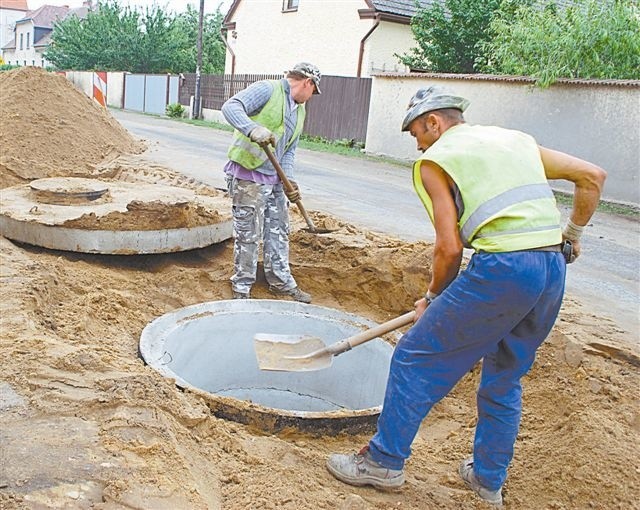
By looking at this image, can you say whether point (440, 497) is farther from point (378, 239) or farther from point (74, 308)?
point (378, 239)

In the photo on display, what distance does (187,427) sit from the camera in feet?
9.64

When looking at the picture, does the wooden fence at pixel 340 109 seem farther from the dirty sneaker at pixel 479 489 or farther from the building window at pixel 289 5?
the dirty sneaker at pixel 479 489

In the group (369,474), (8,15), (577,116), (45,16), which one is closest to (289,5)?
(577,116)

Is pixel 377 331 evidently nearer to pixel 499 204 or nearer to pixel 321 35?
pixel 499 204

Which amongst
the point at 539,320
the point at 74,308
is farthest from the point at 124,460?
the point at 74,308

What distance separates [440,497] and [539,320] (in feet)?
2.98

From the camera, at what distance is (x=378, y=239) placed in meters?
6.22

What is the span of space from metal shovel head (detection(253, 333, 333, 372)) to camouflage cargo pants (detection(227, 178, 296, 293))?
1203 millimetres

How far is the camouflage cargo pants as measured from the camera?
488cm

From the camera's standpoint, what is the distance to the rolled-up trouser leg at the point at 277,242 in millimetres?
5145

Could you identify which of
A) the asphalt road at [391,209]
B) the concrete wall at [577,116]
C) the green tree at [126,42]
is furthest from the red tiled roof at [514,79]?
the green tree at [126,42]

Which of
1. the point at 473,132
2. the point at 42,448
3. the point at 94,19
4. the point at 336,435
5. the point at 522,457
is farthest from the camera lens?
the point at 94,19

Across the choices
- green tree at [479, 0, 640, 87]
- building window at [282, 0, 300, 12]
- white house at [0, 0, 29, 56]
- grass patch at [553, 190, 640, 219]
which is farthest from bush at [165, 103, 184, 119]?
white house at [0, 0, 29, 56]

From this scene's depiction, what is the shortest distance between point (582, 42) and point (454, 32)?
4.45 m
